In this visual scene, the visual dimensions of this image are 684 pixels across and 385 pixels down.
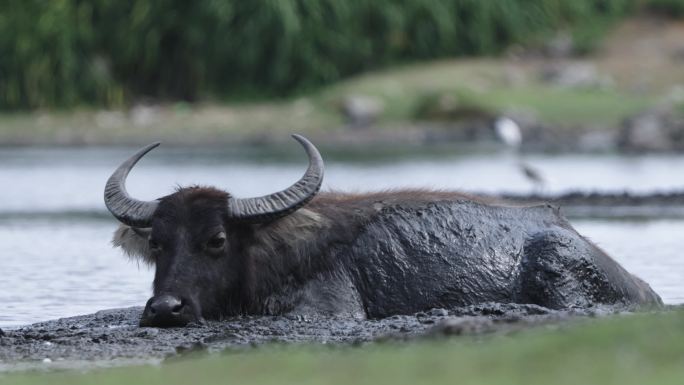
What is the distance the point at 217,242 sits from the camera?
10.9 metres

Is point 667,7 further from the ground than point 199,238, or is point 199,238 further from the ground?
point 667,7

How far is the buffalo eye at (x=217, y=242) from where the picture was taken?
10844 millimetres

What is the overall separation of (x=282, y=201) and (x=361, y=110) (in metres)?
26.3

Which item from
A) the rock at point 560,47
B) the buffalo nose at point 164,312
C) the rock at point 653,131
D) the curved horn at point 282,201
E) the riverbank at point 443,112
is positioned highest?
the rock at point 560,47

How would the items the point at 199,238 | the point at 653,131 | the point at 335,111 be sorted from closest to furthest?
1. the point at 199,238
2. the point at 653,131
3. the point at 335,111

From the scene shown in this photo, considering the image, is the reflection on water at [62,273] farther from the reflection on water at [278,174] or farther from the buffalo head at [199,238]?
the reflection on water at [278,174]

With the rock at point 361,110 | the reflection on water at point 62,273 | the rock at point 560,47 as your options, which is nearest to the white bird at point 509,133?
the rock at point 361,110

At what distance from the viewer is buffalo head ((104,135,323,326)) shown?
10.6m

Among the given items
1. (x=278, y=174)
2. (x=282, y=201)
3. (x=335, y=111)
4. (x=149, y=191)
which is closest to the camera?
(x=282, y=201)

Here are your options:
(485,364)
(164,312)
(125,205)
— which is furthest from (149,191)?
(485,364)

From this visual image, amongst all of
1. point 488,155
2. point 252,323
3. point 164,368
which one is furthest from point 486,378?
point 488,155

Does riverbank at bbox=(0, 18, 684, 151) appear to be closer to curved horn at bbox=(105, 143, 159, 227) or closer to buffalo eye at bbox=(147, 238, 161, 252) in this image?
curved horn at bbox=(105, 143, 159, 227)

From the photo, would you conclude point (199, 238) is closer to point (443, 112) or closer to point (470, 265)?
point (470, 265)

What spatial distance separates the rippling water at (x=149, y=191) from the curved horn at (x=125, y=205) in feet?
2.98
